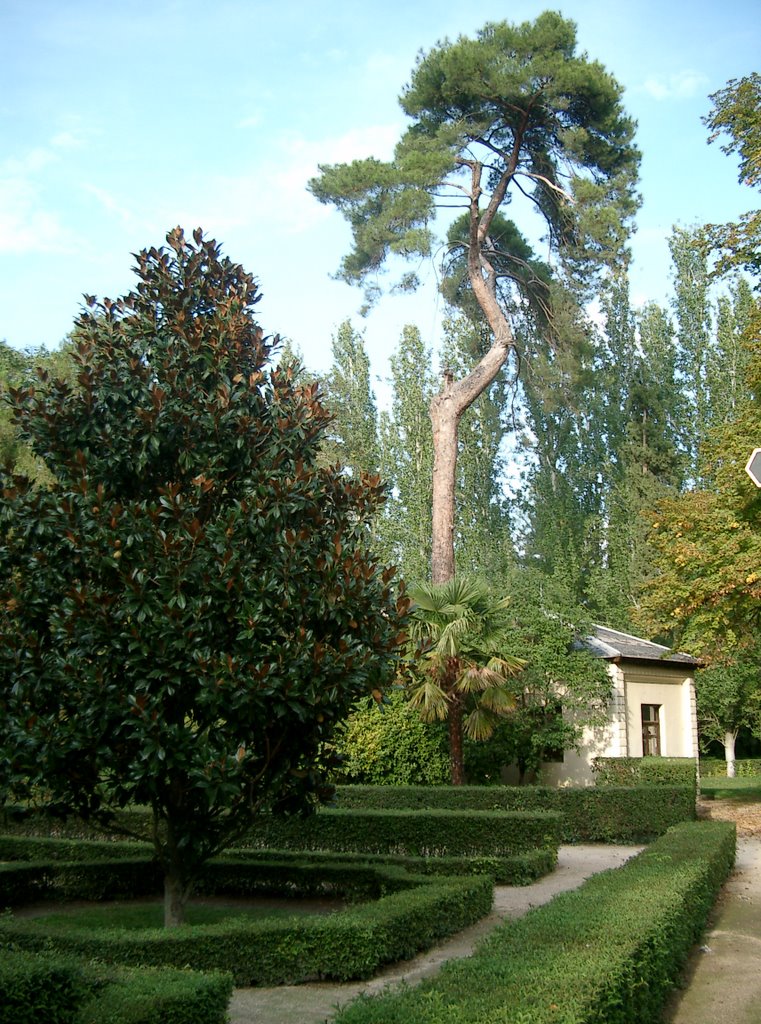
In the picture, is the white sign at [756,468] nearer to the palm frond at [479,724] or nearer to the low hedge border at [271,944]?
the low hedge border at [271,944]

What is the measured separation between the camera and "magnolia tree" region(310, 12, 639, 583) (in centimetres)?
2239

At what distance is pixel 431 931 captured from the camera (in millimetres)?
9016

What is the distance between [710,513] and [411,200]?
412 inches

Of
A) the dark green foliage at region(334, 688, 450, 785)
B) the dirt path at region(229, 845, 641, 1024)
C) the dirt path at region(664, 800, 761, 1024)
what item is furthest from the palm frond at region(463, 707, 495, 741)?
the dirt path at region(229, 845, 641, 1024)

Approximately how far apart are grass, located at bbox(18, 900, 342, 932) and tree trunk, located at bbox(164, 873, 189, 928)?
0.73ft

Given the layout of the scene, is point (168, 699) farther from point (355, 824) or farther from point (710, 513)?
point (710, 513)

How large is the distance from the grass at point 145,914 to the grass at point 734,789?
60.6 feet

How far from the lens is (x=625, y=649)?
2378 cm

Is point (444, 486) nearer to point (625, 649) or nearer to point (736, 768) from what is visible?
point (625, 649)

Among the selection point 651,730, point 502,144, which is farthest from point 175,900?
point 502,144

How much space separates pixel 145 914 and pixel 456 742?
9.67 metres

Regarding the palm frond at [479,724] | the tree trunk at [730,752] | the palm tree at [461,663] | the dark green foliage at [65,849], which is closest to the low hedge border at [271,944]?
the dark green foliage at [65,849]

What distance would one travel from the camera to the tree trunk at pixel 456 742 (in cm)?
1883

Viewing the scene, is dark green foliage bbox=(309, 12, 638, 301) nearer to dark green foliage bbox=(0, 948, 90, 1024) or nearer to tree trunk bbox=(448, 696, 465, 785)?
tree trunk bbox=(448, 696, 465, 785)
